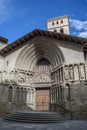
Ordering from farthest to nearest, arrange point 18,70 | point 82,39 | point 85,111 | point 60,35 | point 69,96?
point 18,70 → point 60,35 → point 82,39 → point 69,96 → point 85,111

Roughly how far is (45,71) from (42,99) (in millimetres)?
2981

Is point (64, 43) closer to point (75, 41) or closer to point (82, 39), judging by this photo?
point (75, 41)

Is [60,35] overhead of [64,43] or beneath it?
overhead

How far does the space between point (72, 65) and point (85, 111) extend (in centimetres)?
364

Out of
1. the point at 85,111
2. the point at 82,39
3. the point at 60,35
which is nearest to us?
the point at 85,111

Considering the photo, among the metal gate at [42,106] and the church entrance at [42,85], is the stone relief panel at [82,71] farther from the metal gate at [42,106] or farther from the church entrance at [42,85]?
the metal gate at [42,106]

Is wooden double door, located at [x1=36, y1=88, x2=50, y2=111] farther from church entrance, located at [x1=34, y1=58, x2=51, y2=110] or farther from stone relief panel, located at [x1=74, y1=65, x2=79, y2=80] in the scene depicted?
stone relief panel, located at [x1=74, y1=65, x2=79, y2=80]

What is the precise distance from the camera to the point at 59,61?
33.9 feet

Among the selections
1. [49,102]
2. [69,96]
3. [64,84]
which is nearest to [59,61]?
[64,84]

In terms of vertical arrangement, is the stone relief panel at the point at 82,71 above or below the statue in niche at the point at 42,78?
above

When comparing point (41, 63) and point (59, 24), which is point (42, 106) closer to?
point (41, 63)

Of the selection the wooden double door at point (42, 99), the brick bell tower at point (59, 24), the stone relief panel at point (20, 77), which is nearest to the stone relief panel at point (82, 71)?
the wooden double door at point (42, 99)

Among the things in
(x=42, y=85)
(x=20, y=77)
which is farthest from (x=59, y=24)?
(x=20, y=77)

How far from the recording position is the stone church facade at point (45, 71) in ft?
29.0
